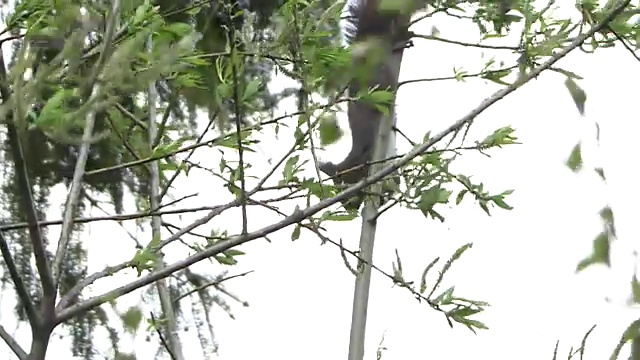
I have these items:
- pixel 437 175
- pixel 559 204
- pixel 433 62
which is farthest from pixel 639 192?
pixel 433 62

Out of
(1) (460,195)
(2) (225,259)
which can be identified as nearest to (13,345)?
(2) (225,259)

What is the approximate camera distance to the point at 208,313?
43.0 inches

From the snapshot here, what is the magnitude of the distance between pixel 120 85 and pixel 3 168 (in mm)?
628

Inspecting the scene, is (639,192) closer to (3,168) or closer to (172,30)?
(172,30)

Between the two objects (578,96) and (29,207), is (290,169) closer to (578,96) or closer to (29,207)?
(29,207)

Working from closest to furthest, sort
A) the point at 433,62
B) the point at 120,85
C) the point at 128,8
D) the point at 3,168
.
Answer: the point at 120,85, the point at 128,8, the point at 3,168, the point at 433,62

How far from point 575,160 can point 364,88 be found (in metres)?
0.38

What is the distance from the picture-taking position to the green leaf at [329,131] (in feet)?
2.05

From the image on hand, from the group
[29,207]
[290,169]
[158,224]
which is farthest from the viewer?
[158,224]

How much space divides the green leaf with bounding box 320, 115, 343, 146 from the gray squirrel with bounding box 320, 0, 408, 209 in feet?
0.11

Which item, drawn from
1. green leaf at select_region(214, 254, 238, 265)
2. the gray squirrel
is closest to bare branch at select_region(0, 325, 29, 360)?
green leaf at select_region(214, 254, 238, 265)

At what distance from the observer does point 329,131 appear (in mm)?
625

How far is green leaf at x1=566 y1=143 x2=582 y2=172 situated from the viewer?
27cm

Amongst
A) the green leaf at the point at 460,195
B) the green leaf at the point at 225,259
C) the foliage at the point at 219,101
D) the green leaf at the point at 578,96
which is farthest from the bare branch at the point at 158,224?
the green leaf at the point at 578,96
